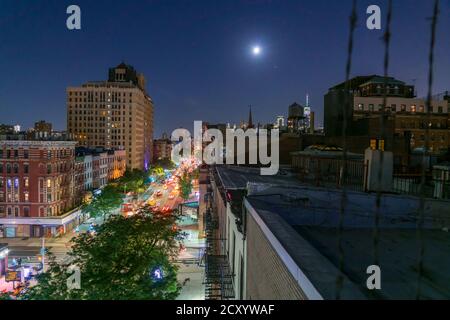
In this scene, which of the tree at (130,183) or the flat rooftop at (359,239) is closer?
the flat rooftop at (359,239)

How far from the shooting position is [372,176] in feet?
35.3

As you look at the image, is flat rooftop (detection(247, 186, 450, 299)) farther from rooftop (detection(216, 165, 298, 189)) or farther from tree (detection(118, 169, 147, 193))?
tree (detection(118, 169, 147, 193))

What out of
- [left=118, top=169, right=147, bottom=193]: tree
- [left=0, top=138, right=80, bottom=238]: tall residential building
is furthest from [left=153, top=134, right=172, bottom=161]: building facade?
[left=0, top=138, right=80, bottom=238]: tall residential building

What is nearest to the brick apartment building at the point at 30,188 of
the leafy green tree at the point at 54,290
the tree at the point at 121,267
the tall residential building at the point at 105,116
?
the tree at the point at 121,267

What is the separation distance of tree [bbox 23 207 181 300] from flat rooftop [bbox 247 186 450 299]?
8.08 metres

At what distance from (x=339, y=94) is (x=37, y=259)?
34345mm

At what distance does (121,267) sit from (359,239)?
12374 millimetres

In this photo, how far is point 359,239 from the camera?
8156 mm

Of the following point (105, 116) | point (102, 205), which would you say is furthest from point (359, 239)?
point (105, 116)

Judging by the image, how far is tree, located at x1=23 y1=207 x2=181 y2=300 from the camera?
14.9 meters

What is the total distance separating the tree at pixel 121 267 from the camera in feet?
49.0

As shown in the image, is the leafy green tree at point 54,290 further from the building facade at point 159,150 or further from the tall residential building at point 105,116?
the building facade at point 159,150

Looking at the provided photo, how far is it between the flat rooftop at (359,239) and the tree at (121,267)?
26.5ft

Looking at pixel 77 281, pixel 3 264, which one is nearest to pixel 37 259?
pixel 3 264
